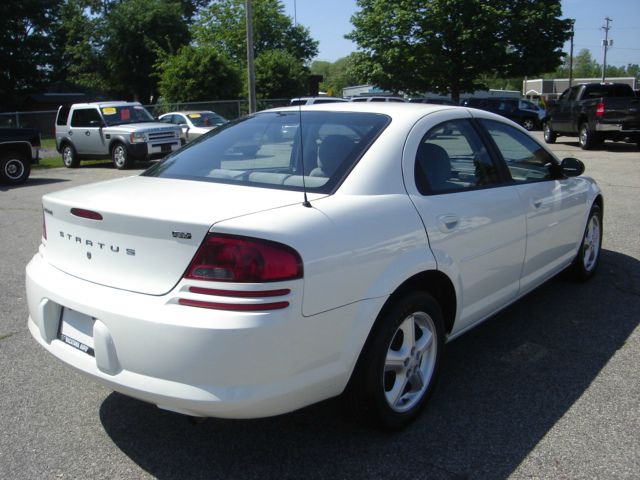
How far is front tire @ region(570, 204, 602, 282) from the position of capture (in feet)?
17.6

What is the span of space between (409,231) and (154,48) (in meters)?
44.6

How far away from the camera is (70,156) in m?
19.4

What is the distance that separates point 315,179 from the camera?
3.15 meters

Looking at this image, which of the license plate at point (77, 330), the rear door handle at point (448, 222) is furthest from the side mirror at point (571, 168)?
the license plate at point (77, 330)

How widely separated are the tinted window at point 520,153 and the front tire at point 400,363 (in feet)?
4.76

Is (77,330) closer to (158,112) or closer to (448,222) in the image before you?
(448,222)

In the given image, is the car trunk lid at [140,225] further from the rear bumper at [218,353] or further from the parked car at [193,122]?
the parked car at [193,122]

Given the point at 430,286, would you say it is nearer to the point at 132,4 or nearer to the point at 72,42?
the point at 132,4

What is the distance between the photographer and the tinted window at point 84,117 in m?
18.7

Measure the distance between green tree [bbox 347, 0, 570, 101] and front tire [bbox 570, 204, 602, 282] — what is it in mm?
30765

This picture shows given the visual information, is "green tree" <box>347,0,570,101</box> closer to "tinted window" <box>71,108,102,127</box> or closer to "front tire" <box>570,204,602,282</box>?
"tinted window" <box>71,108,102,127</box>

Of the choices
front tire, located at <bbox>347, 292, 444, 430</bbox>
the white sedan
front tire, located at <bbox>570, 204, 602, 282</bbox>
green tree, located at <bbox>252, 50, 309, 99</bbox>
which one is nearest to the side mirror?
front tire, located at <bbox>570, 204, 602, 282</bbox>

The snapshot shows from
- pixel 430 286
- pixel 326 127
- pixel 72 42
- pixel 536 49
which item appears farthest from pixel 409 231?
pixel 72 42

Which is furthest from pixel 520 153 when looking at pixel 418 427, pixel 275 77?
pixel 275 77
